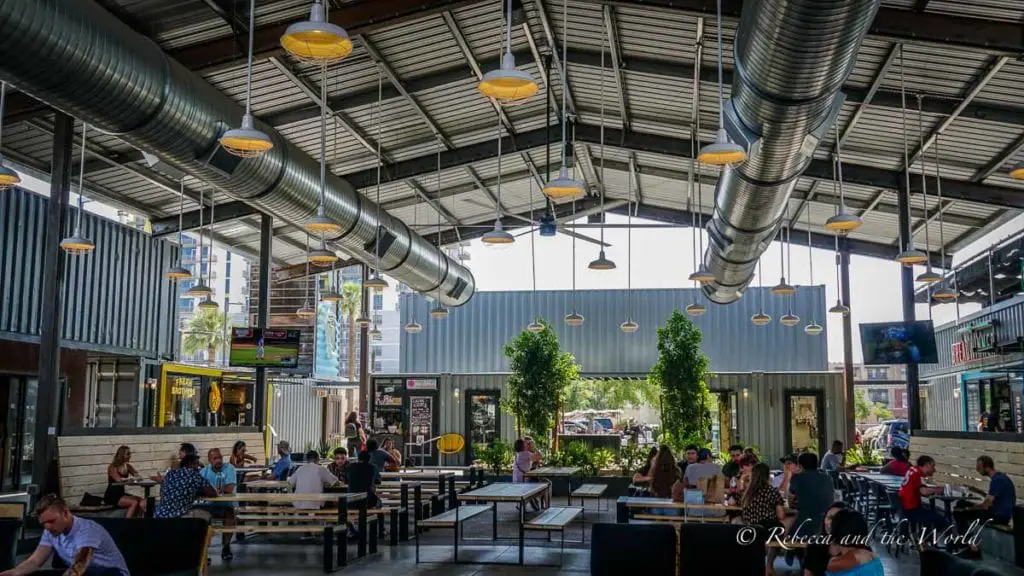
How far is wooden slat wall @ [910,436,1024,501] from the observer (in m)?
11.7

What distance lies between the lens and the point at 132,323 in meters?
18.5

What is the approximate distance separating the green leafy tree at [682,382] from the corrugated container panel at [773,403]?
10.6ft

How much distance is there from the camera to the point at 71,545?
19.5 ft

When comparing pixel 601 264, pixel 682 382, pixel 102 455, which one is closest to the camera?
pixel 102 455

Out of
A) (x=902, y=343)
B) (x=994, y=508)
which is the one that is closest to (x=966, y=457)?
(x=994, y=508)

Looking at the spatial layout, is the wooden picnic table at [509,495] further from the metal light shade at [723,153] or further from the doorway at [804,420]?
the doorway at [804,420]

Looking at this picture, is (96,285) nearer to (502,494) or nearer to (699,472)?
(502,494)

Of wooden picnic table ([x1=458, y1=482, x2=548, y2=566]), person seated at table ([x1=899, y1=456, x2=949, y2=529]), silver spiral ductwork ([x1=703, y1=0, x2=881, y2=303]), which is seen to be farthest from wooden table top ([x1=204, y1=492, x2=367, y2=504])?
person seated at table ([x1=899, y1=456, x2=949, y2=529])

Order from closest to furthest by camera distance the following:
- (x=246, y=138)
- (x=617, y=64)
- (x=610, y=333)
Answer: (x=246, y=138) → (x=617, y=64) → (x=610, y=333)

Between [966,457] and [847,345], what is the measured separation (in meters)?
9.03

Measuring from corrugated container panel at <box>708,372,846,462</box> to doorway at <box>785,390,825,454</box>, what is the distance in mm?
85

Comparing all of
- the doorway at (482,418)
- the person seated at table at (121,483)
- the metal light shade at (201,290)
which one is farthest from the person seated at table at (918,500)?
the doorway at (482,418)

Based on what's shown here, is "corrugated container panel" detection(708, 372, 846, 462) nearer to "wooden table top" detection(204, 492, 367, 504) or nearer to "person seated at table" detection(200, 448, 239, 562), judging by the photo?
"person seated at table" detection(200, 448, 239, 562)

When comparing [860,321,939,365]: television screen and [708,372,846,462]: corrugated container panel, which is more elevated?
[860,321,939,365]: television screen
